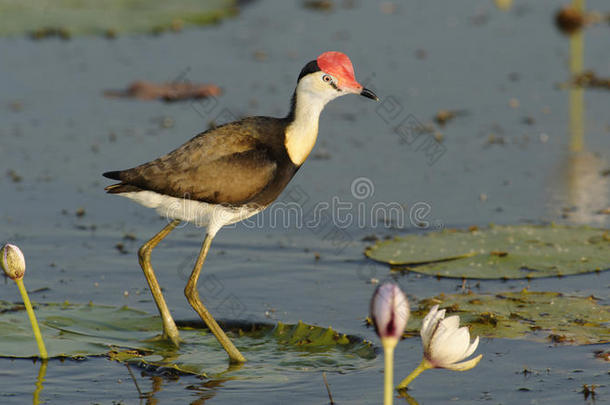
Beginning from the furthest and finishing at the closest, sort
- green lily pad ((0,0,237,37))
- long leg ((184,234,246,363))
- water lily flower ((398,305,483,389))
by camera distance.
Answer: green lily pad ((0,0,237,37)) → long leg ((184,234,246,363)) → water lily flower ((398,305,483,389))

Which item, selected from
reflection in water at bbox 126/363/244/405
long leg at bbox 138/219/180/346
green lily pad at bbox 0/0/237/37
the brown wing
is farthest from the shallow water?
the brown wing

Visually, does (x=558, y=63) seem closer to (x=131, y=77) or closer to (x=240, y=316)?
(x=131, y=77)

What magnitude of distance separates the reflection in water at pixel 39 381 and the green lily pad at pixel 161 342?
0.08 metres

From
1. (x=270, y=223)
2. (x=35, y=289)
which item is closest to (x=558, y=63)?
(x=270, y=223)

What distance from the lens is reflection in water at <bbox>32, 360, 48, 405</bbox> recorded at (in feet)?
17.6

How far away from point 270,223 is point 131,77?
527 cm

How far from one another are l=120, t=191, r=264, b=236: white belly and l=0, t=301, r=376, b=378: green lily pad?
0.71 m

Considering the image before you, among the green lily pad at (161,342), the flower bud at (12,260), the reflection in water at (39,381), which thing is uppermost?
the flower bud at (12,260)

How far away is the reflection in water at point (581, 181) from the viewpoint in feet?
28.2

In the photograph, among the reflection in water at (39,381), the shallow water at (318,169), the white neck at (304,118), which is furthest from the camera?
the white neck at (304,118)

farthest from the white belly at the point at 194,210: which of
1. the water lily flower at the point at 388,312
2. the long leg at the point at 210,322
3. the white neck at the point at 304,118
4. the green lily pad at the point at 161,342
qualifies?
the water lily flower at the point at 388,312

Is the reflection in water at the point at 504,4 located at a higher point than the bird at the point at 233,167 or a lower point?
higher

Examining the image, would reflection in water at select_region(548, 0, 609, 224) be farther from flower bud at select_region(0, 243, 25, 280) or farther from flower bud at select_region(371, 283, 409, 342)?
flower bud at select_region(371, 283, 409, 342)

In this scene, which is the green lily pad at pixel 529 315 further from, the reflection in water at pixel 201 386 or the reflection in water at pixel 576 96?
the reflection in water at pixel 576 96
